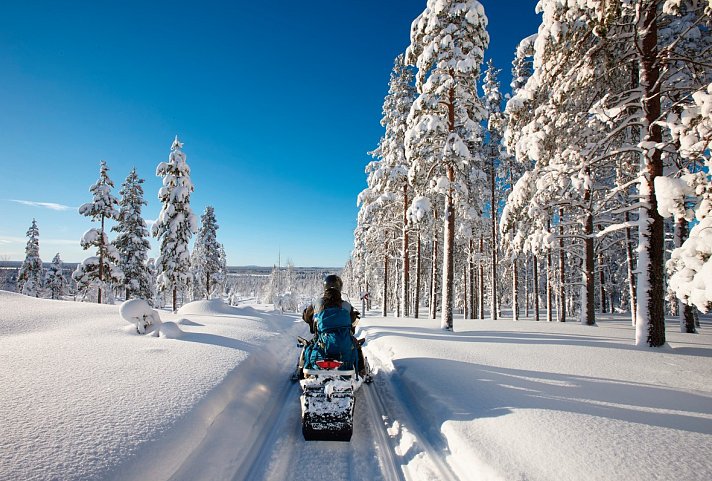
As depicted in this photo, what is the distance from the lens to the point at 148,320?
31.2ft

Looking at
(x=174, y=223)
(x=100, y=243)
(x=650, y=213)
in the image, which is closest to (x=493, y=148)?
(x=650, y=213)

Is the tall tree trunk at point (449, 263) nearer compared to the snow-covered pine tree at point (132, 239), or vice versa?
the tall tree trunk at point (449, 263)

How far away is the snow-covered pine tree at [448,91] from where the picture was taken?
12.9 meters

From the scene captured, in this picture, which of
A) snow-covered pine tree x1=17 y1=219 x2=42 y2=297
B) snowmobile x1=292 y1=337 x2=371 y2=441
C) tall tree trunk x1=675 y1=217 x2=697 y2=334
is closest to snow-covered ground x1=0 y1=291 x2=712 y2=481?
snowmobile x1=292 y1=337 x2=371 y2=441

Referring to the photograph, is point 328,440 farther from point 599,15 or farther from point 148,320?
point 599,15

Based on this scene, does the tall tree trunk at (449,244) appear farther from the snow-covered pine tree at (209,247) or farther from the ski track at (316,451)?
the snow-covered pine tree at (209,247)

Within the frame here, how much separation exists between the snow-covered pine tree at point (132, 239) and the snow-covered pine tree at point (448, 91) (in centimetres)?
2691

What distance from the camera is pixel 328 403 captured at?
4.67m

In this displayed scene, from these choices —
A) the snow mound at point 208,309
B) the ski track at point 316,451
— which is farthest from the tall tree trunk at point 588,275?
the snow mound at point 208,309

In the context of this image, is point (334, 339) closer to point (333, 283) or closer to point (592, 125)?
point (333, 283)

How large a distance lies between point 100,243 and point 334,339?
28.5 metres

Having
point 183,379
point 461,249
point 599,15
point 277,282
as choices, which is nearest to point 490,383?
point 183,379

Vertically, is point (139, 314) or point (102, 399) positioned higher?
point (139, 314)

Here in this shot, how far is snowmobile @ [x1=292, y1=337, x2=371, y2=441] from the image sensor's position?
180 inches
